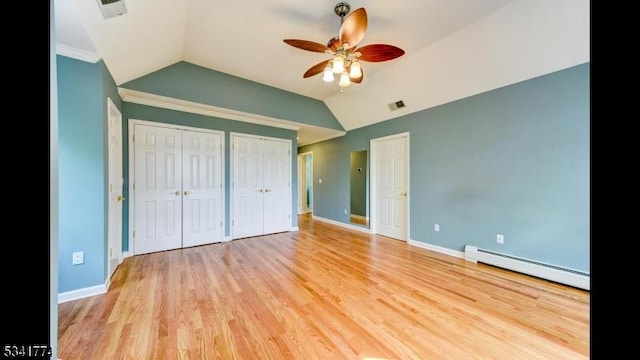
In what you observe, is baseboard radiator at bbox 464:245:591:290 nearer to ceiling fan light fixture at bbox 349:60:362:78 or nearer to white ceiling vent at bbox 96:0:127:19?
ceiling fan light fixture at bbox 349:60:362:78

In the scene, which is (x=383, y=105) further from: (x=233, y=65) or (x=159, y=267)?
(x=159, y=267)

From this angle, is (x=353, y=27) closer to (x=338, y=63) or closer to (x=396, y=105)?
(x=338, y=63)

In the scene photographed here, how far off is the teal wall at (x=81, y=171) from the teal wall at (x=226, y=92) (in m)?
0.86

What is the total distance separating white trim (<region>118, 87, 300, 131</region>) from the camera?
3.26m

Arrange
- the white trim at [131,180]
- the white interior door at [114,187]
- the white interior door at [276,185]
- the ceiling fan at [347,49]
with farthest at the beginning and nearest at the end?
the white interior door at [276,185] → the white trim at [131,180] → the white interior door at [114,187] → the ceiling fan at [347,49]

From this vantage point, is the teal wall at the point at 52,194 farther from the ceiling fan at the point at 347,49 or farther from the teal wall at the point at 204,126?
the teal wall at the point at 204,126

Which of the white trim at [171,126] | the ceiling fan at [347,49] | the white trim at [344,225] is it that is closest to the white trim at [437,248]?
the white trim at [344,225]

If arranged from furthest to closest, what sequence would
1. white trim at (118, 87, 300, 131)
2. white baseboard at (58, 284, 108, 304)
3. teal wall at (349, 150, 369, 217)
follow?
teal wall at (349, 150, 369, 217) < white trim at (118, 87, 300, 131) < white baseboard at (58, 284, 108, 304)

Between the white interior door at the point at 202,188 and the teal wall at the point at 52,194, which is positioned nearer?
the teal wall at the point at 52,194

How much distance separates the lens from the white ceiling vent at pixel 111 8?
173 centimetres

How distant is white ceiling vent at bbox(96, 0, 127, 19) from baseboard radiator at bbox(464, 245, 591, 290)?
4589 mm

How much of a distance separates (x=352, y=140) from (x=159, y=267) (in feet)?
14.0

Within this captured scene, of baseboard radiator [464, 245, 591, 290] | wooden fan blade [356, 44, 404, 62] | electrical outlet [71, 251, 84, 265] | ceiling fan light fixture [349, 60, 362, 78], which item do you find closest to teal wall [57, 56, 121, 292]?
electrical outlet [71, 251, 84, 265]

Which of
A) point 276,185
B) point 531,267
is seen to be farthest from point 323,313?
point 276,185
